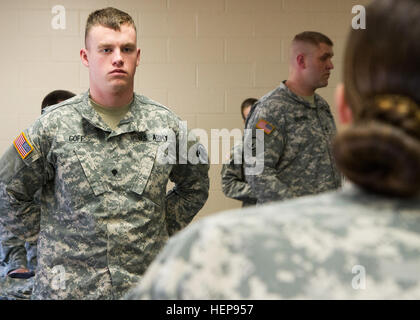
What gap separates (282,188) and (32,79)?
8.90ft

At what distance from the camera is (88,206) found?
2164 millimetres

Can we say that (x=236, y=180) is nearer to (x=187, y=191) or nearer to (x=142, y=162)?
(x=187, y=191)

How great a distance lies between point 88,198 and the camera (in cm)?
218

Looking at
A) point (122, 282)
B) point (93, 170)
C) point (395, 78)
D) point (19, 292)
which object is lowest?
point (19, 292)

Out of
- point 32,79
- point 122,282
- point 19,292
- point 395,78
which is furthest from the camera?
point 32,79

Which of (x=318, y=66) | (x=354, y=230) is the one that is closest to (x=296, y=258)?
(x=354, y=230)

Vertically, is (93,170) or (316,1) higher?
(316,1)

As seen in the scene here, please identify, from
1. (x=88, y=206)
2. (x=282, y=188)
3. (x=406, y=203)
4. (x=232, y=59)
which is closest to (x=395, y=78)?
(x=406, y=203)

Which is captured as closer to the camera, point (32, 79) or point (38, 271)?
point (38, 271)

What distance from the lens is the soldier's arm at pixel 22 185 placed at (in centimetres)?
221

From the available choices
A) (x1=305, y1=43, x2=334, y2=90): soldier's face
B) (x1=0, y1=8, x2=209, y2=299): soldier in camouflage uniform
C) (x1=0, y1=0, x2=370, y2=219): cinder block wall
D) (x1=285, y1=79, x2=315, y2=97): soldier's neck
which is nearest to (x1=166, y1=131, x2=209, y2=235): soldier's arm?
(x1=0, y1=8, x2=209, y2=299): soldier in camouflage uniform

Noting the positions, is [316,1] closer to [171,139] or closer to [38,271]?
[171,139]

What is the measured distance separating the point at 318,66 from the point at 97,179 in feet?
5.04

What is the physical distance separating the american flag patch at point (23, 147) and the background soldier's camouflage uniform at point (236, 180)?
65.1 inches
